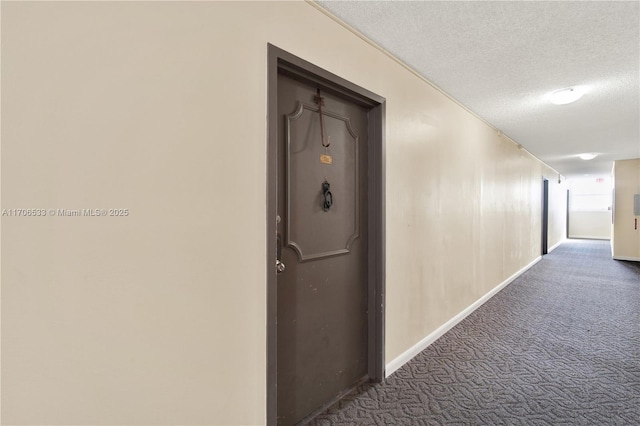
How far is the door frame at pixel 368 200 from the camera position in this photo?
5.41ft

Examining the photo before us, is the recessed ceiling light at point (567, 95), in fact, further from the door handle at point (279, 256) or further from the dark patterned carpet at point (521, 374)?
the door handle at point (279, 256)

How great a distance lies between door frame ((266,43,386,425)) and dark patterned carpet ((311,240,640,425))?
37cm

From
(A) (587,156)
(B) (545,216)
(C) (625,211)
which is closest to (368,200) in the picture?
(A) (587,156)

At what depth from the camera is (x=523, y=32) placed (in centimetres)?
213

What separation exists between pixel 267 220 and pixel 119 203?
653mm

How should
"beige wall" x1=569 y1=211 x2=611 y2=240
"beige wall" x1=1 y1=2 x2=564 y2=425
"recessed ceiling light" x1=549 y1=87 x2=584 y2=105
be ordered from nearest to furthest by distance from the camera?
"beige wall" x1=1 y1=2 x2=564 y2=425, "recessed ceiling light" x1=549 y1=87 x2=584 y2=105, "beige wall" x1=569 y1=211 x2=611 y2=240

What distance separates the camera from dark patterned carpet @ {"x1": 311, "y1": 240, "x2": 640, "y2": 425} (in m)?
2.05

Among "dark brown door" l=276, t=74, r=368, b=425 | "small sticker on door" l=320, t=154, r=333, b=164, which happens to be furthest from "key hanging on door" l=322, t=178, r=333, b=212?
"small sticker on door" l=320, t=154, r=333, b=164

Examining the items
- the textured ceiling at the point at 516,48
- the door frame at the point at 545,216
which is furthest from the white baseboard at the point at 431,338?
the door frame at the point at 545,216

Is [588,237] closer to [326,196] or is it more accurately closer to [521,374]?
[521,374]

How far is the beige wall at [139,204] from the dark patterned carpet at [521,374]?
110 cm

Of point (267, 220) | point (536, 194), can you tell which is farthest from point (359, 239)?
point (536, 194)

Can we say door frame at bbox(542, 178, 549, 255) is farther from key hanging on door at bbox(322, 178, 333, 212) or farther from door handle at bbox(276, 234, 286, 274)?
door handle at bbox(276, 234, 286, 274)

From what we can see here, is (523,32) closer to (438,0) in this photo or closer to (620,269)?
(438,0)
